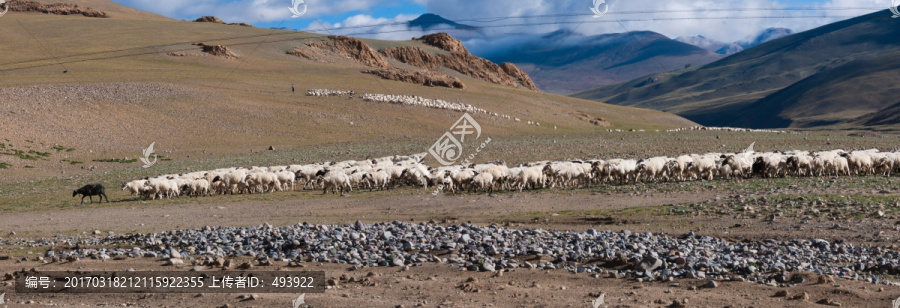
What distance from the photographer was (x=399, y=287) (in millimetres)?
10453

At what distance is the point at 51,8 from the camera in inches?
4924

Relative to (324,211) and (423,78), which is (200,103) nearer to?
(423,78)

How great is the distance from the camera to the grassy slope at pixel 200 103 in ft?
149

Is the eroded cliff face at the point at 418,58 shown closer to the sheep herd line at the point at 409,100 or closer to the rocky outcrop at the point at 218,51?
the rocky outcrop at the point at 218,51

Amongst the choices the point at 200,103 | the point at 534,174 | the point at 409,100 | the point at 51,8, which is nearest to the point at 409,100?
the point at 409,100

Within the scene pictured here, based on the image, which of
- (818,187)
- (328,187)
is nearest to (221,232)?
(328,187)

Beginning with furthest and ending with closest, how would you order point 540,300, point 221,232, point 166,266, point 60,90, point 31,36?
point 31,36, point 60,90, point 221,232, point 166,266, point 540,300

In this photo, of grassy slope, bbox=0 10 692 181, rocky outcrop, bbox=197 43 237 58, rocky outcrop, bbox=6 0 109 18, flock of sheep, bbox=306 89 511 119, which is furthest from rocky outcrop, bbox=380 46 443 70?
rocky outcrop, bbox=6 0 109 18

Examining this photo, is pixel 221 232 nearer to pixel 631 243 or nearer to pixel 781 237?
pixel 631 243

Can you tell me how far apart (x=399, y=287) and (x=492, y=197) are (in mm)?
10918

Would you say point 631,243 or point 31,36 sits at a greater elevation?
point 31,36

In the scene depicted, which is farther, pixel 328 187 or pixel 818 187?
pixel 328 187

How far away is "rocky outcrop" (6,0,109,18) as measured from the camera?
403 feet

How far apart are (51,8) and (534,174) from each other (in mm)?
125619
